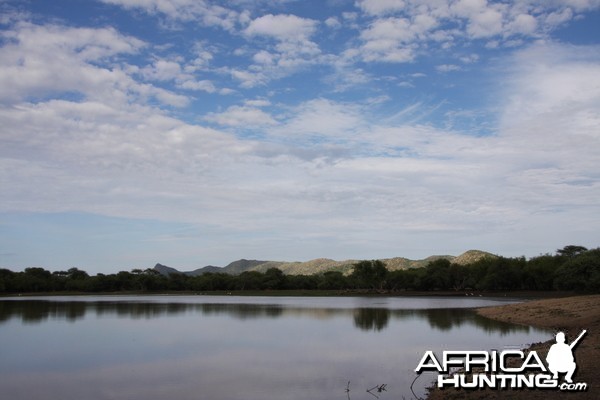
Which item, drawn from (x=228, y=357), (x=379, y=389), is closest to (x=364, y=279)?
(x=228, y=357)

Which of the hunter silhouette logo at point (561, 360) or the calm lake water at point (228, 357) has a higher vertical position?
the hunter silhouette logo at point (561, 360)

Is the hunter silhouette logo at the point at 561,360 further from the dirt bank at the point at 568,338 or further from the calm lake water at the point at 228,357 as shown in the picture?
the calm lake water at the point at 228,357

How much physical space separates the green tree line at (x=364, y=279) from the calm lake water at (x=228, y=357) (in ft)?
201

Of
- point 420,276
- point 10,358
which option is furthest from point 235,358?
point 420,276

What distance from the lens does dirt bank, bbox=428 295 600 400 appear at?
1401 centimetres

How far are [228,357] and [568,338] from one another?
1698 centimetres

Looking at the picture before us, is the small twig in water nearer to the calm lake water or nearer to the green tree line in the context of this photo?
the calm lake water

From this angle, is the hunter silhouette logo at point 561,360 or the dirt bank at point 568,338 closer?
the dirt bank at point 568,338

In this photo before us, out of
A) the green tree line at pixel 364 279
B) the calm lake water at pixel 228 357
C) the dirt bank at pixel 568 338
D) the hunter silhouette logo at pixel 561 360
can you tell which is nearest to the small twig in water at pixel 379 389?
the calm lake water at pixel 228 357

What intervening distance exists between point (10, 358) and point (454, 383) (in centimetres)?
1995

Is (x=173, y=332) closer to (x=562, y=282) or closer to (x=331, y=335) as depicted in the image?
(x=331, y=335)

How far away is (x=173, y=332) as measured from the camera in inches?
1421

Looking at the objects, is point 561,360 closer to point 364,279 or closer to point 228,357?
point 228,357

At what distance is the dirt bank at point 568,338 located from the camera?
1401 centimetres
